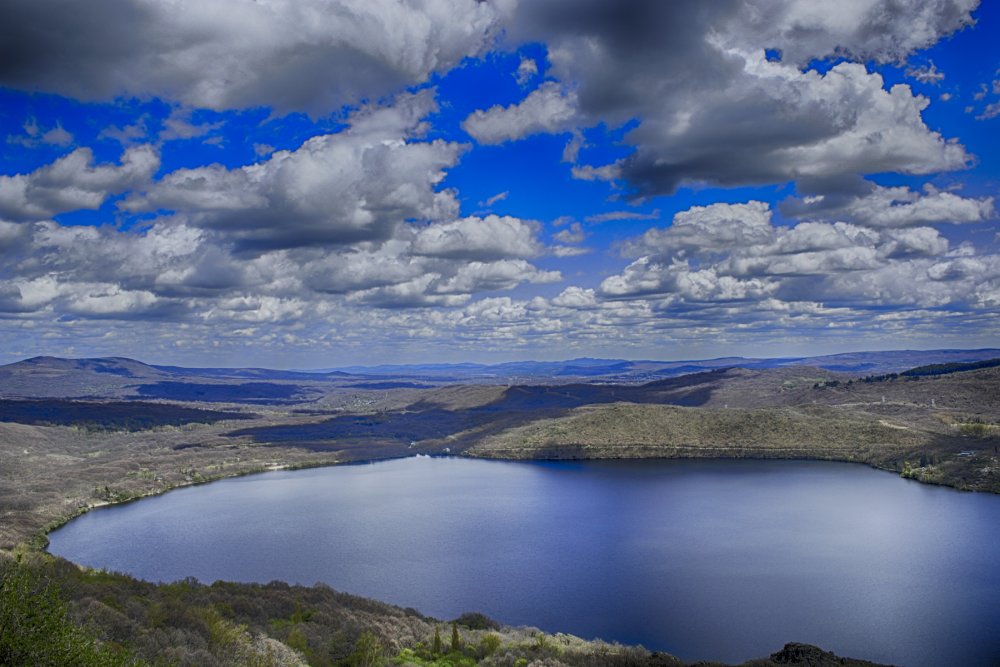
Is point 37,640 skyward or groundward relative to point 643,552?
skyward

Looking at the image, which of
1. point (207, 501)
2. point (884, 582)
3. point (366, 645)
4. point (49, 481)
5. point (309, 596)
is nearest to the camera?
point (366, 645)

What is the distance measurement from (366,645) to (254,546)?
63083mm

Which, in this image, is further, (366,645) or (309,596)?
(309,596)

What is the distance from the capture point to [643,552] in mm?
87812

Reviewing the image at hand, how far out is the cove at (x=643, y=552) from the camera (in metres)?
60.1

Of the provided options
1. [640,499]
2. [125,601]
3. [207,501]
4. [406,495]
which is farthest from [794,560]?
[207,501]

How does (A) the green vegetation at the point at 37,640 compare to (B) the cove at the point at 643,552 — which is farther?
(B) the cove at the point at 643,552

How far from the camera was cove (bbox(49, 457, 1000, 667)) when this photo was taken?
60.1 metres

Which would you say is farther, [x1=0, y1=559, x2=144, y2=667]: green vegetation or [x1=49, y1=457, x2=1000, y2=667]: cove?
[x1=49, y1=457, x2=1000, y2=667]: cove

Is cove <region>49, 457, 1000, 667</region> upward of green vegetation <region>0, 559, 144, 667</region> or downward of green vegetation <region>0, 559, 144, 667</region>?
downward

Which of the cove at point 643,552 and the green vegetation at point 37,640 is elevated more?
the green vegetation at point 37,640

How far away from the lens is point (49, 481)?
154 meters

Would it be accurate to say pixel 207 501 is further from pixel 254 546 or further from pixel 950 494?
pixel 950 494

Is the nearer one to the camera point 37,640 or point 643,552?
point 37,640
